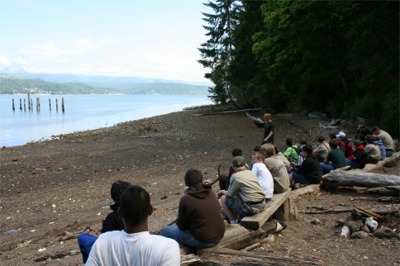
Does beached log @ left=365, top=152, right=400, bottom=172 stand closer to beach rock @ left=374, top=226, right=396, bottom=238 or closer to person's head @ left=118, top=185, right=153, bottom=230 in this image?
beach rock @ left=374, top=226, right=396, bottom=238

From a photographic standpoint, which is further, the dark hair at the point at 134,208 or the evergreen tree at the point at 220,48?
the evergreen tree at the point at 220,48

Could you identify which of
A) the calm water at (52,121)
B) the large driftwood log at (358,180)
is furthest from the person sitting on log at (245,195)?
the calm water at (52,121)

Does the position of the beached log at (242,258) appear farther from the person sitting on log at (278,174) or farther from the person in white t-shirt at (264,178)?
the person sitting on log at (278,174)

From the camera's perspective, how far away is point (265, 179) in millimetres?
7613

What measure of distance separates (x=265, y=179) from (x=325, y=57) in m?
25.3

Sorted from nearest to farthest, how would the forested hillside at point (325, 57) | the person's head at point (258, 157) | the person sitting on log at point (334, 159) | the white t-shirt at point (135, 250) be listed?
the white t-shirt at point (135, 250), the person's head at point (258, 157), the person sitting on log at point (334, 159), the forested hillside at point (325, 57)

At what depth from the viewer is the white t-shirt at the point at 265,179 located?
24.9ft

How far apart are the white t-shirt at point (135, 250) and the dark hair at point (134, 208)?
3.8 inches

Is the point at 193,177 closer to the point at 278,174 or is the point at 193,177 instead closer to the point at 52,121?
the point at 278,174

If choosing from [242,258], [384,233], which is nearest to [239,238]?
[242,258]

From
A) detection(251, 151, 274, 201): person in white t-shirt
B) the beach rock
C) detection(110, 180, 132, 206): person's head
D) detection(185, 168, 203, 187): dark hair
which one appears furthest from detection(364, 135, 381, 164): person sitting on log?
detection(110, 180, 132, 206): person's head

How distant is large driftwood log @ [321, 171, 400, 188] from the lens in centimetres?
963

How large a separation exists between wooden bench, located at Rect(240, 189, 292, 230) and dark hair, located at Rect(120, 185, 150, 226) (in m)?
3.92

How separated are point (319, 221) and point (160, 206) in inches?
175
